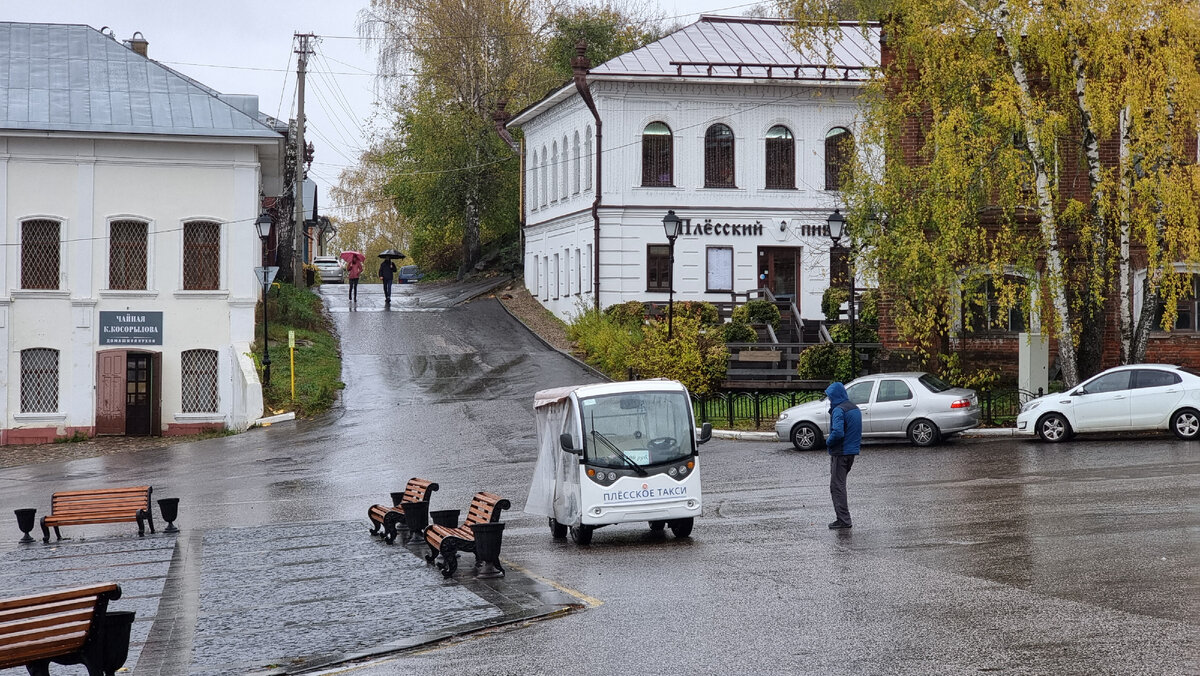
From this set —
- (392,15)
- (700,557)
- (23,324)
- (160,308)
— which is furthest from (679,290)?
(700,557)

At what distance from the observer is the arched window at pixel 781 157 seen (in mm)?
46719

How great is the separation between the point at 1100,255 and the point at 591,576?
19.0 m

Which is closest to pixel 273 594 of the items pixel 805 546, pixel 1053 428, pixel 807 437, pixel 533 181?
pixel 805 546

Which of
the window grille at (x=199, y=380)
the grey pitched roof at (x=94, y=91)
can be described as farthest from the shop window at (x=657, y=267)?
the window grille at (x=199, y=380)

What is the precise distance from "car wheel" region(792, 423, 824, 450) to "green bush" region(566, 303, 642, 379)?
392 inches

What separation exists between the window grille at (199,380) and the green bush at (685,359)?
12.1 meters

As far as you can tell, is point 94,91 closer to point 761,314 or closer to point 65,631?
point 761,314

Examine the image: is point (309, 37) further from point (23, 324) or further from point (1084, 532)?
point (1084, 532)

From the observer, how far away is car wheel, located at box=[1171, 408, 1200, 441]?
82.7 ft

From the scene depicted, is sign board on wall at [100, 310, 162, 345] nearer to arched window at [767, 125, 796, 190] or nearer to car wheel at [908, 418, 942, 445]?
arched window at [767, 125, 796, 190]

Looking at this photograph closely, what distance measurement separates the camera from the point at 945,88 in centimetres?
2948

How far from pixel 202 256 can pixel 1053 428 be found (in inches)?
914

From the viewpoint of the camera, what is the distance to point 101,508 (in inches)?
760

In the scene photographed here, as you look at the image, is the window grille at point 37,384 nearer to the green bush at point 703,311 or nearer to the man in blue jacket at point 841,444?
the green bush at point 703,311
